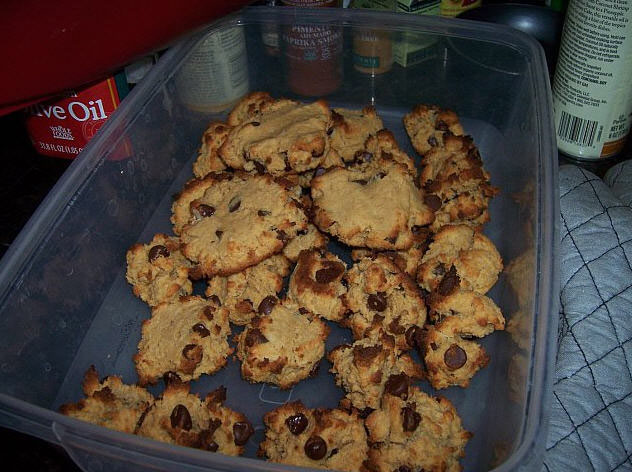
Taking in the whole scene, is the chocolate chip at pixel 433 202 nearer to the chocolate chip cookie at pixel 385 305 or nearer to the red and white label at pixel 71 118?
the chocolate chip cookie at pixel 385 305

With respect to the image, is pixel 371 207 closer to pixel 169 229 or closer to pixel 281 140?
pixel 281 140

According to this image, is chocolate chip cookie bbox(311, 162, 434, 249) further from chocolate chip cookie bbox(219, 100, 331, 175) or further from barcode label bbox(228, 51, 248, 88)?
barcode label bbox(228, 51, 248, 88)

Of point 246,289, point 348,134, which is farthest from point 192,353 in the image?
point 348,134

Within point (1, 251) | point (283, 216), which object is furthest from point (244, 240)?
point (1, 251)

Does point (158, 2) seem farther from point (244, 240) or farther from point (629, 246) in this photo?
point (629, 246)

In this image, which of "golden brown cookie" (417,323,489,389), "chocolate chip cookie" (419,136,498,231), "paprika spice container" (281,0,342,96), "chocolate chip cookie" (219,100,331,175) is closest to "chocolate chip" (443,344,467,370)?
"golden brown cookie" (417,323,489,389)

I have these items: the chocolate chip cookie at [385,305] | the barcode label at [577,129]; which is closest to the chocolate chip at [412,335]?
the chocolate chip cookie at [385,305]
